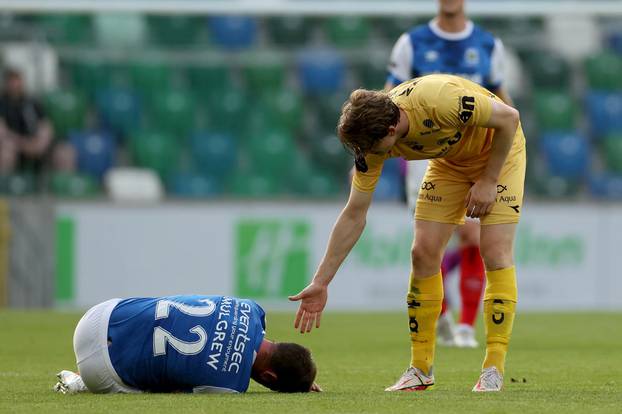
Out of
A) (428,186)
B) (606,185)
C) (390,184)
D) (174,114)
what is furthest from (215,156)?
(428,186)

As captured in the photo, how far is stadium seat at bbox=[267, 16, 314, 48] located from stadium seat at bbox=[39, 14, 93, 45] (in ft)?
7.88

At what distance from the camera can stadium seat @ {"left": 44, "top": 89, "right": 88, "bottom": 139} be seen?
15859mm

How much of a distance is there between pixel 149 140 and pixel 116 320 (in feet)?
34.6

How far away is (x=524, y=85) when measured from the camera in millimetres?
17672

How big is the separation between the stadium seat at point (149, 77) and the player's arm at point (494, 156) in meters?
11.1

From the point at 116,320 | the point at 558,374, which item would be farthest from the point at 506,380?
the point at 116,320

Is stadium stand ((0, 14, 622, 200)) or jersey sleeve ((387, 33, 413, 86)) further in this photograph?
stadium stand ((0, 14, 622, 200))

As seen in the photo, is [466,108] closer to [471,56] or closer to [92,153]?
[471,56]

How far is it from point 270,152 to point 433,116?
10302 millimetres

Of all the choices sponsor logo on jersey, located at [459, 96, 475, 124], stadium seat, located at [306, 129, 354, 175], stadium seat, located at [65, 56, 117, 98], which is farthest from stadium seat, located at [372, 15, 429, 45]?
sponsor logo on jersey, located at [459, 96, 475, 124]

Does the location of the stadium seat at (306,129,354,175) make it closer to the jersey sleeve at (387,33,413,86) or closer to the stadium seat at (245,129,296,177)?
the stadium seat at (245,129,296,177)

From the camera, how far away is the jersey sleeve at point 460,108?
5.68 meters

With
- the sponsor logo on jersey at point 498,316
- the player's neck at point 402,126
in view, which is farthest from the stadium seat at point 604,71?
the player's neck at point 402,126

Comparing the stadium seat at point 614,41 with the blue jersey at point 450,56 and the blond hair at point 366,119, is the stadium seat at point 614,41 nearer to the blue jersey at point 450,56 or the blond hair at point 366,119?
the blue jersey at point 450,56
